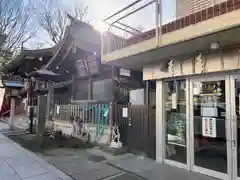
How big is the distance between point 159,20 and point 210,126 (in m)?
2.89

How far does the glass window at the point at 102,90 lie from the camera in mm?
9062

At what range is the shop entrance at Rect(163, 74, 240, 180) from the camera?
193 inches

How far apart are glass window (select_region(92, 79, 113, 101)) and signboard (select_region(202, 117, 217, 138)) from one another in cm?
424

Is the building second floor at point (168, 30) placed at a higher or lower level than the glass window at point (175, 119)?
higher

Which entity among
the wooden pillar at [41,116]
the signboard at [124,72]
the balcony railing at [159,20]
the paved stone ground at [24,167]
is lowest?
the paved stone ground at [24,167]

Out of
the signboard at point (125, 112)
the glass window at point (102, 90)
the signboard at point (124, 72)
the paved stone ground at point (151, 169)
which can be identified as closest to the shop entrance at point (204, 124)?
the paved stone ground at point (151, 169)

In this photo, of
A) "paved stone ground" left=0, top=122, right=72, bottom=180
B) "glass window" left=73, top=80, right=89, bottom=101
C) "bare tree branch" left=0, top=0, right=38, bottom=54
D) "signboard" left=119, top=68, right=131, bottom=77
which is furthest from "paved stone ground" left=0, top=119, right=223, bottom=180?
"bare tree branch" left=0, top=0, right=38, bottom=54

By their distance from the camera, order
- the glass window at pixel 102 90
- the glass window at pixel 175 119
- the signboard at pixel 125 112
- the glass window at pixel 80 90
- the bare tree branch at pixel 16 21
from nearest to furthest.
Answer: the glass window at pixel 175 119 → the signboard at pixel 125 112 → the glass window at pixel 102 90 → the glass window at pixel 80 90 → the bare tree branch at pixel 16 21

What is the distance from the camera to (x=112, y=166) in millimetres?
6086

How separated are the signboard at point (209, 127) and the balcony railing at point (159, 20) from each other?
2344mm

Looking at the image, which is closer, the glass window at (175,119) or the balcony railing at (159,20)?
the balcony railing at (159,20)

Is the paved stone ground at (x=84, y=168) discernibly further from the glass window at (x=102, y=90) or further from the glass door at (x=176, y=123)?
the glass window at (x=102, y=90)

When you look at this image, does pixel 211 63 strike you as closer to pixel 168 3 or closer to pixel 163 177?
pixel 168 3

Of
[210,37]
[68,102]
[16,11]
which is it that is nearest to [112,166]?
[210,37]
